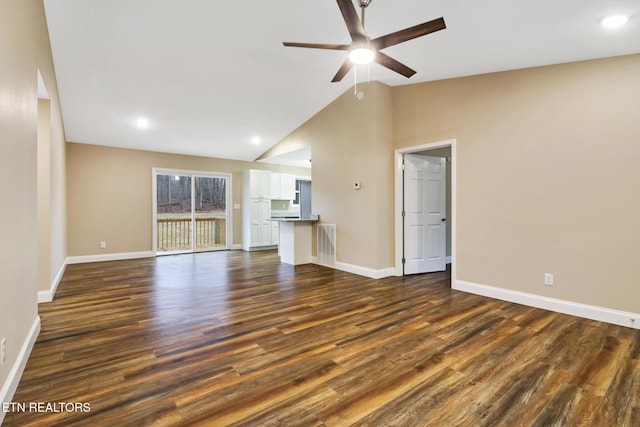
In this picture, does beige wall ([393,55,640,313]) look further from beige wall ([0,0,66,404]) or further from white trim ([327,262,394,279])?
beige wall ([0,0,66,404])

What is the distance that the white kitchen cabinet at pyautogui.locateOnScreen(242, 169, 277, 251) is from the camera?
25.7ft

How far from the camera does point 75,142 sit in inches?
241

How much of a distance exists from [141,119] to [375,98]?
4140 millimetres

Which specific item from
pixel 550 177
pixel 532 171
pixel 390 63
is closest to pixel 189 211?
pixel 390 63

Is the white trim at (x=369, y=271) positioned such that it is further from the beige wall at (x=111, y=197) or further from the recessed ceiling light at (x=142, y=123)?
the beige wall at (x=111, y=197)

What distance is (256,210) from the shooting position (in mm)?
7887

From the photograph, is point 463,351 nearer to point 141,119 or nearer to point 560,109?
point 560,109

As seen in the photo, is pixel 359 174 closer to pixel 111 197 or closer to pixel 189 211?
pixel 189 211

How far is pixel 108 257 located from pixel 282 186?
430cm

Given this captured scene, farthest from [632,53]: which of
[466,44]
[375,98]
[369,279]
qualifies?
[369,279]

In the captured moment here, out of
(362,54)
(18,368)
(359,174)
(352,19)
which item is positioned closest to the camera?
(18,368)

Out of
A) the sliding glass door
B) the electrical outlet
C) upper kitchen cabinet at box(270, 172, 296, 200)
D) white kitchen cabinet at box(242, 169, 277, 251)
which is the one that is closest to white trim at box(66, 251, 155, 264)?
the sliding glass door

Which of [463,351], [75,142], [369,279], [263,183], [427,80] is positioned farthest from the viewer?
[263,183]

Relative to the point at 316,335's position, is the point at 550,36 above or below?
above
